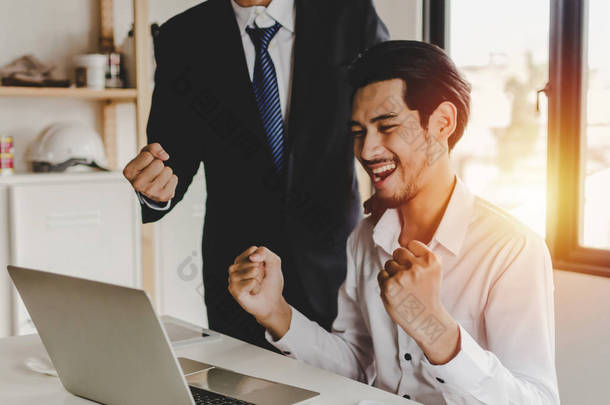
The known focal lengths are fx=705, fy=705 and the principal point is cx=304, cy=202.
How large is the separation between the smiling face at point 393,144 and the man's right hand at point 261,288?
0.25m

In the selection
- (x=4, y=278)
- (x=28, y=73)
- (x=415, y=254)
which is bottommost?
(x=4, y=278)

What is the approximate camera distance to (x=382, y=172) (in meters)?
1.31

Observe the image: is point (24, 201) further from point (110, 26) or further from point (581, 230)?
point (581, 230)

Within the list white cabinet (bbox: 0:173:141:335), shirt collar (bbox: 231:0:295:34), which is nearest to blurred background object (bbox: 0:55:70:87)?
white cabinet (bbox: 0:173:141:335)

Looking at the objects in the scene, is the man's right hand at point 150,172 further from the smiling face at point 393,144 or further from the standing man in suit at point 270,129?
the smiling face at point 393,144

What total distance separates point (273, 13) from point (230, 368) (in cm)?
85

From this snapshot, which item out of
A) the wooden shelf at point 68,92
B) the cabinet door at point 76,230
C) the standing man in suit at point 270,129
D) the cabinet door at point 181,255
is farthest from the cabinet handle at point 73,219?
the standing man in suit at point 270,129

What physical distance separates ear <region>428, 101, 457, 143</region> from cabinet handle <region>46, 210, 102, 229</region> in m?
1.49

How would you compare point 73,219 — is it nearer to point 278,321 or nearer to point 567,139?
point 278,321

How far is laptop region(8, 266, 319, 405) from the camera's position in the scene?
34.3 inches

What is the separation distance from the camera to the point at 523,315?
1.09m

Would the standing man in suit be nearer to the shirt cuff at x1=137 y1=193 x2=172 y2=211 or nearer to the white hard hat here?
the shirt cuff at x1=137 y1=193 x2=172 y2=211

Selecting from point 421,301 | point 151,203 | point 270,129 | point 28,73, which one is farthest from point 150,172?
point 28,73

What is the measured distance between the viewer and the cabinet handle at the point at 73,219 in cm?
235
